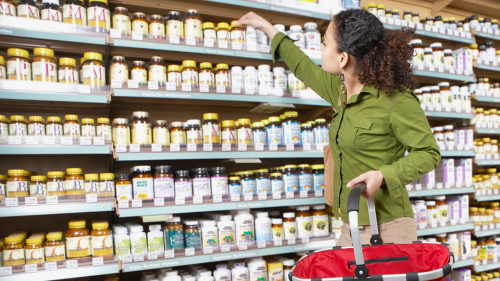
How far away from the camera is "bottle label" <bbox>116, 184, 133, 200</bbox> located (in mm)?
1892

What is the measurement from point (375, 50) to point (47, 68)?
5.52ft

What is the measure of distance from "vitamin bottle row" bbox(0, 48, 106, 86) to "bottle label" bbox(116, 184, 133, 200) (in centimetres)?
60

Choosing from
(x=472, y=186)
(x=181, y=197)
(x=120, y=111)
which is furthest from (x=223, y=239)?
(x=472, y=186)

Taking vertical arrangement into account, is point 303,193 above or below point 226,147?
below

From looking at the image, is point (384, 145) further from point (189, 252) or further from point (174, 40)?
point (174, 40)

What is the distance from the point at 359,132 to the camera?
1.41 m

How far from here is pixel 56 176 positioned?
1.83m

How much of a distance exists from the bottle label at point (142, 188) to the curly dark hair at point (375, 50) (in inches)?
51.0

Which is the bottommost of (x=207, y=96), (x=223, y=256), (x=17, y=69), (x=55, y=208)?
(x=223, y=256)

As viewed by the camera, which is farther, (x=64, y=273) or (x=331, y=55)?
(x=64, y=273)

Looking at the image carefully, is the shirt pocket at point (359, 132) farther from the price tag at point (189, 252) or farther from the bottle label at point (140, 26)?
the bottle label at point (140, 26)

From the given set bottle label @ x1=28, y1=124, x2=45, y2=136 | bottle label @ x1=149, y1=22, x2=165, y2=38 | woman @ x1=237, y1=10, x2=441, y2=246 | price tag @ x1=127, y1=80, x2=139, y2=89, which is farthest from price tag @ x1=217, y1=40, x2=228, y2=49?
bottle label @ x1=28, y1=124, x2=45, y2=136

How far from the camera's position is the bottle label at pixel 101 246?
182 cm

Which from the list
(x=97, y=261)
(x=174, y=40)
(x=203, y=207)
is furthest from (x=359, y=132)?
(x=97, y=261)
